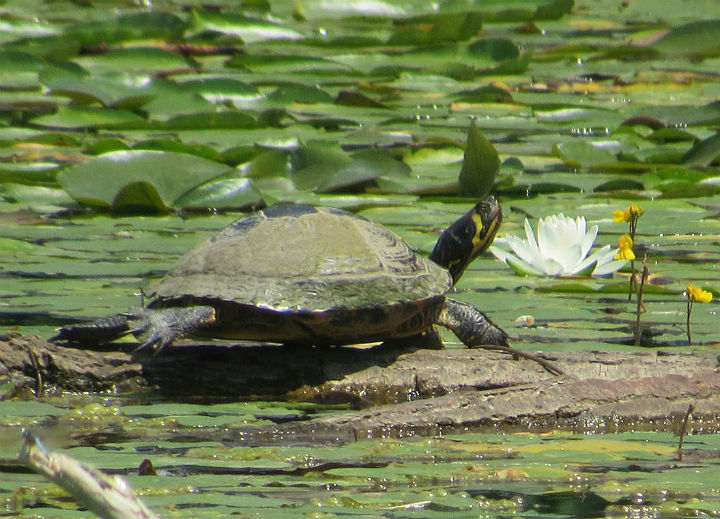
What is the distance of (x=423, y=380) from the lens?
11.7ft

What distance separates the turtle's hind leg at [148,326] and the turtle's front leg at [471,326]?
0.81m

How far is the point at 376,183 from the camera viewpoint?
20.4ft

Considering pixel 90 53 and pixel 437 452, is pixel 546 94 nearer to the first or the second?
pixel 90 53

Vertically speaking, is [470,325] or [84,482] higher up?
[84,482]

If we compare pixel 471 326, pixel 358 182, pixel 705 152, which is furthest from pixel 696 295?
pixel 705 152

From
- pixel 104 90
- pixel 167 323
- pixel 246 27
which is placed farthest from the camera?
pixel 246 27

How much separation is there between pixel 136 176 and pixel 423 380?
8.65ft

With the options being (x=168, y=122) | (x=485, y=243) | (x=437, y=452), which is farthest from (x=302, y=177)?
(x=437, y=452)

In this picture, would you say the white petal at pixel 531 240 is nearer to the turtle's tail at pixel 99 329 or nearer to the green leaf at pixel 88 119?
the turtle's tail at pixel 99 329

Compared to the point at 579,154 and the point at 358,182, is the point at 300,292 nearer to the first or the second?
the point at 358,182

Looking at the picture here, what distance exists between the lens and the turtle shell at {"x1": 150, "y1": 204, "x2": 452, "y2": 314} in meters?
3.58

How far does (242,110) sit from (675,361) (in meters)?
4.76

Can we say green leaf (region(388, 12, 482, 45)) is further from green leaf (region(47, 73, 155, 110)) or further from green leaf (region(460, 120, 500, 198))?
green leaf (region(460, 120, 500, 198))

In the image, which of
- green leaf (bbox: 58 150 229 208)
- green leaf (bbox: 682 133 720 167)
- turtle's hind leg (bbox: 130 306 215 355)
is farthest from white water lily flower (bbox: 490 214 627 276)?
green leaf (bbox: 682 133 720 167)
